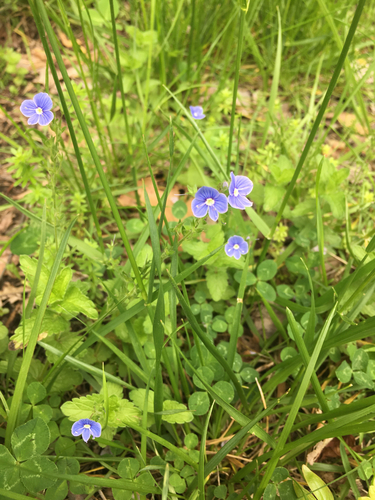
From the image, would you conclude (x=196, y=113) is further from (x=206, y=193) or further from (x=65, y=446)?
(x=65, y=446)

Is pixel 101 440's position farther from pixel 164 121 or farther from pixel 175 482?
pixel 164 121

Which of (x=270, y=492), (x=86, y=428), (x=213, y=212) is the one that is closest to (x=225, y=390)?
(x=270, y=492)

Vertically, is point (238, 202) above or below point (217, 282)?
above

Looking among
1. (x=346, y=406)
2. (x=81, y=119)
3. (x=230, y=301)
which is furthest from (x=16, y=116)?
(x=346, y=406)

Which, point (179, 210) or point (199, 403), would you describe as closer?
point (199, 403)

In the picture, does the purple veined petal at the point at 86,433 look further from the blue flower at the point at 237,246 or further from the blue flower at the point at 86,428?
the blue flower at the point at 237,246

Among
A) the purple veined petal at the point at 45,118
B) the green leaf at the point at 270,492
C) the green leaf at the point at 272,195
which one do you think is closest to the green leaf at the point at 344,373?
the green leaf at the point at 270,492
